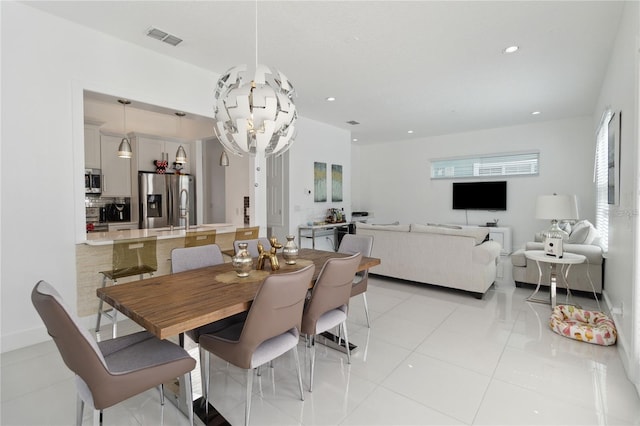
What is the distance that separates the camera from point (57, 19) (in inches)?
112

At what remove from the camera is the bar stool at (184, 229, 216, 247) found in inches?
141

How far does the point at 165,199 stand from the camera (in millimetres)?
5805

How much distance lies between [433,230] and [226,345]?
10.7ft

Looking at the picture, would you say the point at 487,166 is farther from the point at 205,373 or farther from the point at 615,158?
the point at 205,373

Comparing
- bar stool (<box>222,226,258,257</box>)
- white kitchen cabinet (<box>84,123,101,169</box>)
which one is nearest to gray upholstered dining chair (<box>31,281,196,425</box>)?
bar stool (<box>222,226,258,257</box>)

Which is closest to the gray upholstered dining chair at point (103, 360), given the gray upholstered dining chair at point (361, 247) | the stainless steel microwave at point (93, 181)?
the gray upholstered dining chair at point (361, 247)

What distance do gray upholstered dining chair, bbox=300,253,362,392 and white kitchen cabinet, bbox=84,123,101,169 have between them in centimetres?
484

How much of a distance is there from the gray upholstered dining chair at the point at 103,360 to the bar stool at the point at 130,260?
4.51ft

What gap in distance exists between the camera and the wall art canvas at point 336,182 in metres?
6.97

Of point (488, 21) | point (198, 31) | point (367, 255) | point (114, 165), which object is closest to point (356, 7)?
point (488, 21)

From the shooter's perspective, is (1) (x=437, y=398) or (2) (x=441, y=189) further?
(2) (x=441, y=189)

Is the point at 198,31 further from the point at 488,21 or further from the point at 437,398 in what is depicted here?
the point at 437,398

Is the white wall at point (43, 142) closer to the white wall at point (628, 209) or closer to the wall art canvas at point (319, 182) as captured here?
the wall art canvas at point (319, 182)

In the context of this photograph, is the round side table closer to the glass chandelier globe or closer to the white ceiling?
the white ceiling
